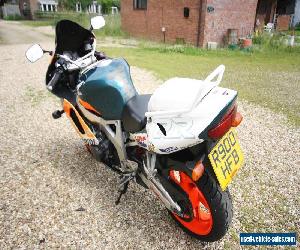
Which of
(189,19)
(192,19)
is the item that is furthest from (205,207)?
(189,19)

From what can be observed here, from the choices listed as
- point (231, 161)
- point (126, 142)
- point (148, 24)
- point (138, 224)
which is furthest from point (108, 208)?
point (148, 24)

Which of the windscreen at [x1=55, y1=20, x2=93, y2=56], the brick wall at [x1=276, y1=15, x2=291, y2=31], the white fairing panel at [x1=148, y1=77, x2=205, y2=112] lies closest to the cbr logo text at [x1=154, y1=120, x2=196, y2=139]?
the white fairing panel at [x1=148, y1=77, x2=205, y2=112]

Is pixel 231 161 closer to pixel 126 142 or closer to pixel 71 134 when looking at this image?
pixel 126 142

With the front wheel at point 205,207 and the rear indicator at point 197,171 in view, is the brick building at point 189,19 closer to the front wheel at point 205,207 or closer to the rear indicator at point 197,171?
the front wheel at point 205,207

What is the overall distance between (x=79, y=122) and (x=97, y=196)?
829 mm

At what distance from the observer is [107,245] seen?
2.54 m

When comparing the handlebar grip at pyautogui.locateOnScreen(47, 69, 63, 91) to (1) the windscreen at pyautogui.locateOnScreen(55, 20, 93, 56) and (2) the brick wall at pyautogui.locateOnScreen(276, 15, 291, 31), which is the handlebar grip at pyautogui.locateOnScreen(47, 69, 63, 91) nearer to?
(1) the windscreen at pyautogui.locateOnScreen(55, 20, 93, 56)

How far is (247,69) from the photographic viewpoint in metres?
9.31

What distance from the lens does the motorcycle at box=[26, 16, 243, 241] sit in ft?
6.40

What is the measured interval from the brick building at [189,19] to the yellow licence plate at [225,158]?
12068 millimetres

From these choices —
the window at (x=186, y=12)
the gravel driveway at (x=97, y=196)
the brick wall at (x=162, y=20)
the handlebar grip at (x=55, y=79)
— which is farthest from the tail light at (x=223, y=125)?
the window at (x=186, y=12)

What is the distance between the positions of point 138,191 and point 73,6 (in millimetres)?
46760

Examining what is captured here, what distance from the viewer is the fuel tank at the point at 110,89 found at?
2496 mm

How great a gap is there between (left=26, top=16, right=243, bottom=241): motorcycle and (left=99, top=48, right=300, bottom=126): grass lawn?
354 centimetres
